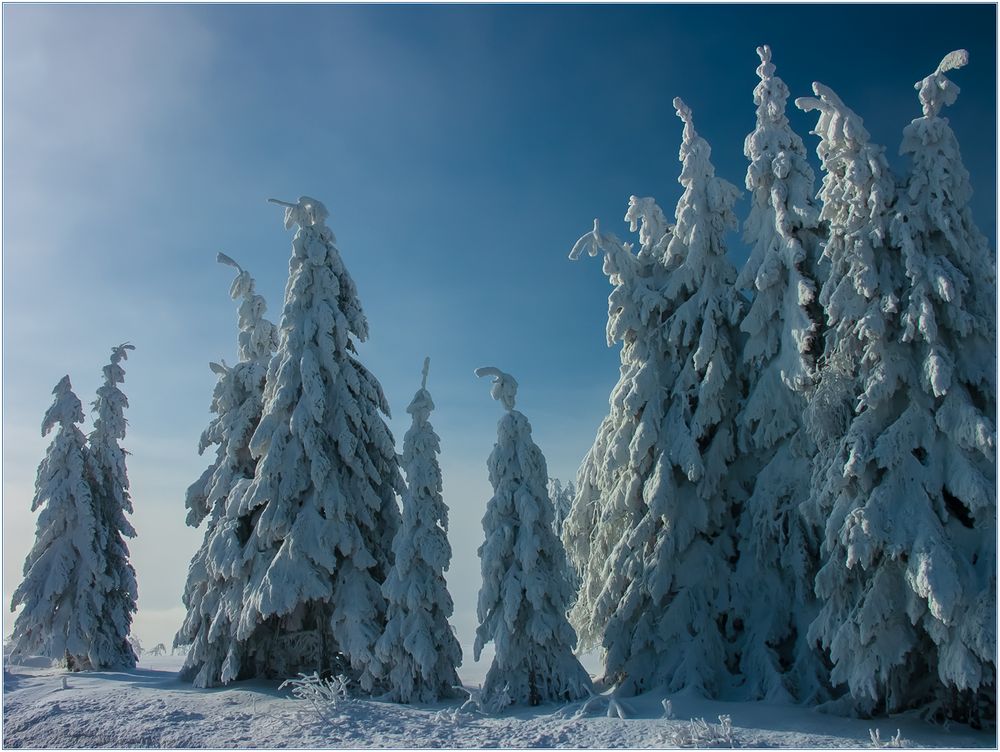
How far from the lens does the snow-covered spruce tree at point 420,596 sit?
18344 millimetres

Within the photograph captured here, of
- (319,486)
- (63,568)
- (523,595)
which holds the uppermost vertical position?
(319,486)

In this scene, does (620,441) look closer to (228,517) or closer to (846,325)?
(846,325)

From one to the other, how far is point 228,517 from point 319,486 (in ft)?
8.91

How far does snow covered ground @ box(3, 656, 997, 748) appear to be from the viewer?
14367 millimetres

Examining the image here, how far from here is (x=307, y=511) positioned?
20.2 metres

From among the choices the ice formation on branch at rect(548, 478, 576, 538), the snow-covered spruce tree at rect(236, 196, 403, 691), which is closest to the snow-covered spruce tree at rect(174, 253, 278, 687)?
the snow-covered spruce tree at rect(236, 196, 403, 691)

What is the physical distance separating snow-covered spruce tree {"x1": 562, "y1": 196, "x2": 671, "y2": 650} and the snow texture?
4cm

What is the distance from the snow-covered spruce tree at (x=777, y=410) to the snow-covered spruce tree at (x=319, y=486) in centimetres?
911

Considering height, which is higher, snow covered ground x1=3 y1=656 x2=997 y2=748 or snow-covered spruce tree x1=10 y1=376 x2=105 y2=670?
snow-covered spruce tree x1=10 y1=376 x2=105 y2=670

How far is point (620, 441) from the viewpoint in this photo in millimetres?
20750

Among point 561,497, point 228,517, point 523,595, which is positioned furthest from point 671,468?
point 561,497

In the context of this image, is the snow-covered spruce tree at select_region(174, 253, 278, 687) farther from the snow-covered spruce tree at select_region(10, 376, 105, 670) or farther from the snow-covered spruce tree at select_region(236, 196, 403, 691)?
the snow-covered spruce tree at select_region(10, 376, 105, 670)

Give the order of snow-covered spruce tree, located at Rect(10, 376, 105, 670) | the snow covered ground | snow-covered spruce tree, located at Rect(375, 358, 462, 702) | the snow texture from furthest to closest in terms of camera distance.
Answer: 1. snow-covered spruce tree, located at Rect(10, 376, 105, 670)
2. the snow texture
3. snow-covered spruce tree, located at Rect(375, 358, 462, 702)
4. the snow covered ground

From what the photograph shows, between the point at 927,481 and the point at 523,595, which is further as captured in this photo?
the point at 523,595
